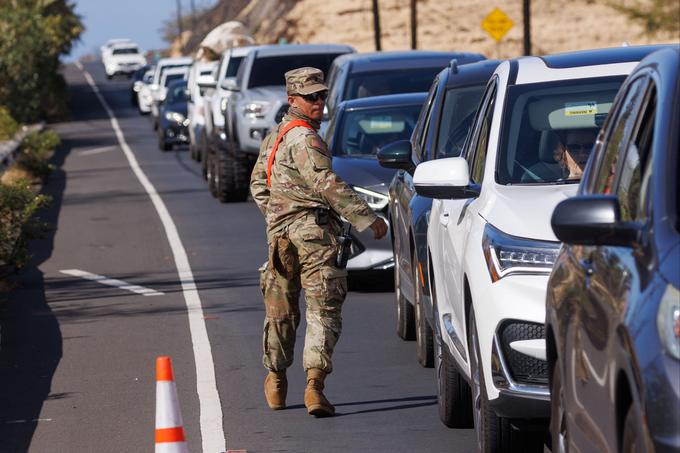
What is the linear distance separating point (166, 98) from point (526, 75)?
31797mm

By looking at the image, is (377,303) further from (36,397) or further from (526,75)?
(526,75)

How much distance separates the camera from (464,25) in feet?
239

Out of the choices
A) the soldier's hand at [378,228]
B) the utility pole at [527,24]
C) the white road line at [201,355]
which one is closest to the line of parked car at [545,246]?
the soldier's hand at [378,228]

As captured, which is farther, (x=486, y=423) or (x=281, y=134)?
(x=281, y=134)

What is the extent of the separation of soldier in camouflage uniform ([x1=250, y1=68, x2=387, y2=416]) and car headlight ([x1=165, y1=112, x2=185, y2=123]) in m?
30.5

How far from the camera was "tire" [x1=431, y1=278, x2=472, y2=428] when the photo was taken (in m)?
8.24

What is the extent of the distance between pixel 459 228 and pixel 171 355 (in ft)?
12.3

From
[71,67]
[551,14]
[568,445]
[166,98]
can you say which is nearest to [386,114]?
[568,445]

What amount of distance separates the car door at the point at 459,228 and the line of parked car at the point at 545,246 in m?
0.02

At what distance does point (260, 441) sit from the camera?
8281 millimetres

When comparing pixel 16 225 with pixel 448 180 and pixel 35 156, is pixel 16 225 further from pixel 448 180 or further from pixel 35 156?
pixel 35 156

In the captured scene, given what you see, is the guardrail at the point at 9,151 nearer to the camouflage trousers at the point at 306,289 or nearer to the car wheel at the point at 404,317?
the car wheel at the point at 404,317

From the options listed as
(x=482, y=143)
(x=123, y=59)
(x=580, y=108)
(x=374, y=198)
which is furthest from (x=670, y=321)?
(x=123, y=59)

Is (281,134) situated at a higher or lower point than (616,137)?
lower
